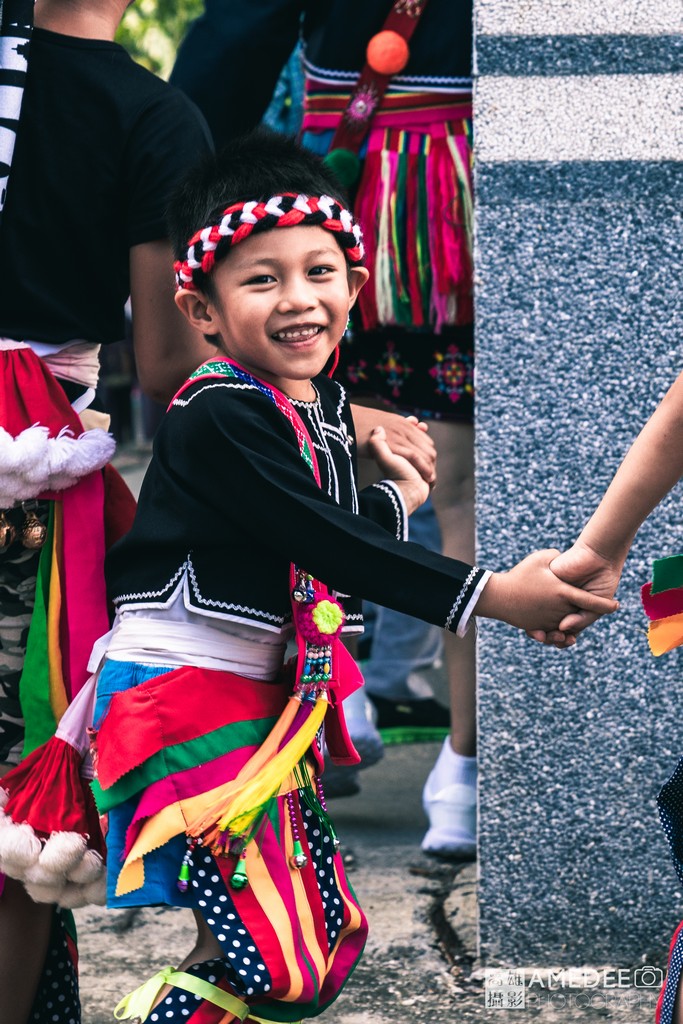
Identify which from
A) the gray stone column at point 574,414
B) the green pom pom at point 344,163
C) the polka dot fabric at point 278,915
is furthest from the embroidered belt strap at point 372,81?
the polka dot fabric at point 278,915

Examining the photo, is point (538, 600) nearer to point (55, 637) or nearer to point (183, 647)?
point (183, 647)

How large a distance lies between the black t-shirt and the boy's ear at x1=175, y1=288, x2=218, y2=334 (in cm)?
16

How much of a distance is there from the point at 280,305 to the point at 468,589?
1.60ft

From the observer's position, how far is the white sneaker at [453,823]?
3.30 meters

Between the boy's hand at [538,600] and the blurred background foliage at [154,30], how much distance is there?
51.0 feet

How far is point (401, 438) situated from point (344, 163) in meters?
1.08

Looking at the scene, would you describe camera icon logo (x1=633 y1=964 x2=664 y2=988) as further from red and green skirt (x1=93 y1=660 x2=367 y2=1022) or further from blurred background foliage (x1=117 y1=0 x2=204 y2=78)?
blurred background foliage (x1=117 y1=0 x2=204 y2=78)

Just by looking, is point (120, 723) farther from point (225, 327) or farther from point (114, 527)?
point (225, 327)

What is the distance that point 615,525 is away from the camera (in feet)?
6.75

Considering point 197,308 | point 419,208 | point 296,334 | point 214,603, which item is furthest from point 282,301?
point 419,208

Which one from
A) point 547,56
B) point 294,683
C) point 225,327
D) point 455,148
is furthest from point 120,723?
point 455,148

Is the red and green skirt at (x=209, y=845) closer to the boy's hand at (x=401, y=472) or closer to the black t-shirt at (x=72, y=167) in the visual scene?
the boy's hand at (x=401, y=472)

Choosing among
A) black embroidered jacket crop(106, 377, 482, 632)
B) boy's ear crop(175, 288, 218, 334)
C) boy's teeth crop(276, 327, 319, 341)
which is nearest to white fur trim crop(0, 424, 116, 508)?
black embroidered jacket crop(106, 377, 482, 632)

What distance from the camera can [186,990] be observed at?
204 centimetres
